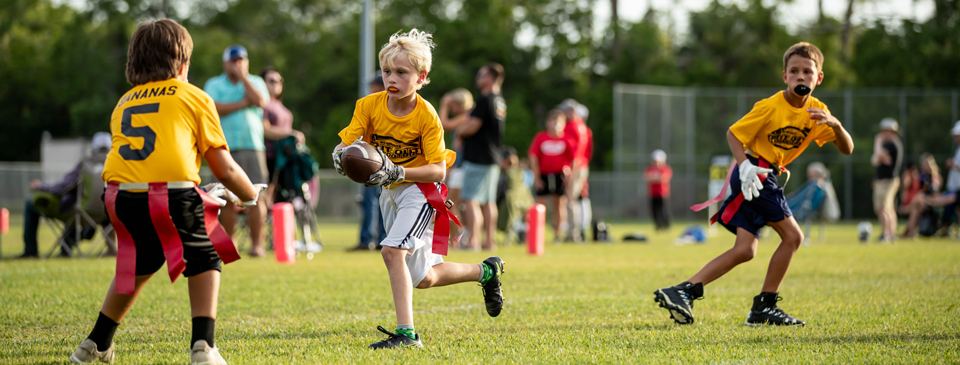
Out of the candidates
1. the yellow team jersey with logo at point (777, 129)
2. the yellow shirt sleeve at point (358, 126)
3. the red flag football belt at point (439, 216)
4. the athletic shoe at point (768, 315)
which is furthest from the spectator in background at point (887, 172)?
the yellow shirt sleeve at point (358, 126)

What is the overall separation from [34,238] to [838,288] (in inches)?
328

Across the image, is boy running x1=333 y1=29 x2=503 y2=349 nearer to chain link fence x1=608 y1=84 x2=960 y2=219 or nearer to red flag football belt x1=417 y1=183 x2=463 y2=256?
red flag football belt x1=417 y1=183 x2=463 y2=256

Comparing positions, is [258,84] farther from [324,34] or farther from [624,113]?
[324,34]

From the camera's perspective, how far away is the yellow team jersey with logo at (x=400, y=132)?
435 cm

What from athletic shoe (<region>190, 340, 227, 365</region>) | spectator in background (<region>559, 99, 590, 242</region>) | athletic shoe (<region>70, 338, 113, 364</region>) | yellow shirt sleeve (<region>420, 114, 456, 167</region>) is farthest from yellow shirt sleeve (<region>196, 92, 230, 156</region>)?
spectator in background (<region>559, 99, 590, 242</region>)

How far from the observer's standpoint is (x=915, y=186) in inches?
716

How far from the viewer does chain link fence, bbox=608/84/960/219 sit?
2733 centimetres

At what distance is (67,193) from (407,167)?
645cm

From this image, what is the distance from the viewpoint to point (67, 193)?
938cm

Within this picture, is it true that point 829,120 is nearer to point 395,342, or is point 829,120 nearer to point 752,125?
point 752,125

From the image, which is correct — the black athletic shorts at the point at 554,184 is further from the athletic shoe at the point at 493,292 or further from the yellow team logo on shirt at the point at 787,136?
the athletic shoe at the point at 493,292

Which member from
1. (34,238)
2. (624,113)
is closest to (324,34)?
(624,113)

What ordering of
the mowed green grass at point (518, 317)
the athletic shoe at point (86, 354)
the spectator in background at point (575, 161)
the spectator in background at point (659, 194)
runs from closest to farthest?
the athletic shoe at point (86, 354) < the mowed green grass at point (518, 317) < the spectator in background at point (575, 161) < the spectator in background at point (659, 194)

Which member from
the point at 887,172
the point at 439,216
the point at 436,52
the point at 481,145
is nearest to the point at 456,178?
the point at 481,145
